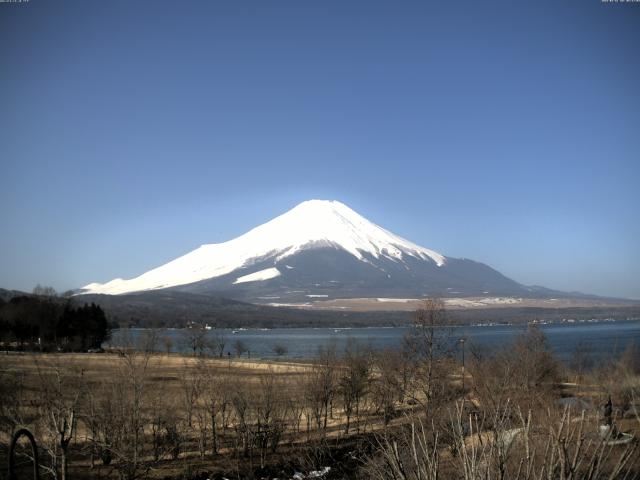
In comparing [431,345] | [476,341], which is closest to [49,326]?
[431,345]

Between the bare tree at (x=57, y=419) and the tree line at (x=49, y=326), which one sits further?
the tree line at (x=49, y=326)

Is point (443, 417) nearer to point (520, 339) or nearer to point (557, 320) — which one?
point (520, 339)

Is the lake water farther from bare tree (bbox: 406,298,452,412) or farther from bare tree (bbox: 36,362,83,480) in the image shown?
bare tree (bbox: 36,362,83,480)

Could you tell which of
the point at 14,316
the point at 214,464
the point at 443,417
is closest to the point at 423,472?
the point at 443,417

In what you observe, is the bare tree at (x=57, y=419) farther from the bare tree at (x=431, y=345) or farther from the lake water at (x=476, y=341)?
the bare tree at (x=431, y=345)

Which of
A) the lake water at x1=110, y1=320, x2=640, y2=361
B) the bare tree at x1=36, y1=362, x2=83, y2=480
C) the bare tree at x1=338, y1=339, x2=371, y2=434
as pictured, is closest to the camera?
the bare tree at x1=36, y1=362, x2=83, y2=480

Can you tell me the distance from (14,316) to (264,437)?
57951 mm

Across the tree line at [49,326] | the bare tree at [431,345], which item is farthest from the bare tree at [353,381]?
the tree line at [49,326]

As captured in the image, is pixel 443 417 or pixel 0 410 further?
pixel 443 417

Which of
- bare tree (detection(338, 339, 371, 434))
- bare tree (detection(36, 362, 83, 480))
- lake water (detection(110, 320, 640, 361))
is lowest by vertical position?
lake water (detection(110, 320, 640, 361))

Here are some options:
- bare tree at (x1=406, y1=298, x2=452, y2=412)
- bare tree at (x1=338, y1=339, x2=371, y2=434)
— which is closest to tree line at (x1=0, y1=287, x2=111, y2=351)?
bare tree at (x1=338, y1=339, x2=371, y2=434)

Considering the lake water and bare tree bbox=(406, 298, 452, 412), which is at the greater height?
bare tree bbox=(406, 298, 452, 412)

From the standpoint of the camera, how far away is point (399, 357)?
40.6 m

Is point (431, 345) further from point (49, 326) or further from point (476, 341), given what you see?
point (476, 341)
